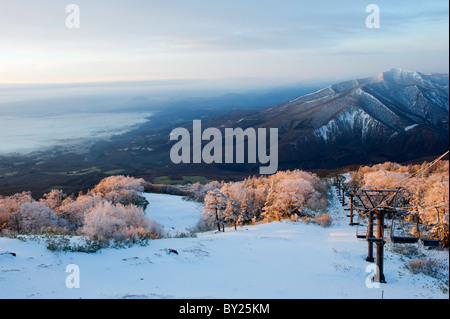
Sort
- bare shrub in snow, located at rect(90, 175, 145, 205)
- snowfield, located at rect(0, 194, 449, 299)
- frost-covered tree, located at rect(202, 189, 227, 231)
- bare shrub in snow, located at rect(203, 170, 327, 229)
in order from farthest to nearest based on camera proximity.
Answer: bare shrub in snow, located at rect(90, 175, 145, 205) → bare shrub in snow, located at rect(203, 170, 327, 229) → frost-covered tree, located at rect(202, 189, 227, 231) → snowfield, located at rect(0, 194, 449, 299)

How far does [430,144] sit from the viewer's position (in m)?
188

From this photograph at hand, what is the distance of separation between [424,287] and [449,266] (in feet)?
17.2

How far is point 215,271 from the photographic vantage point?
619 inches

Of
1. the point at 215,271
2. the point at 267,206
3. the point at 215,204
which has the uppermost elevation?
the point at 215,271

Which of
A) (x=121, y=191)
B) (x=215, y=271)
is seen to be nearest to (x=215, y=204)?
Answer: (x=215, y=271)

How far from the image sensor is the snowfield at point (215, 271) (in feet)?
39.9

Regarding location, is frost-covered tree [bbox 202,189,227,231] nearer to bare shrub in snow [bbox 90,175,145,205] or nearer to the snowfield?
the snowfield

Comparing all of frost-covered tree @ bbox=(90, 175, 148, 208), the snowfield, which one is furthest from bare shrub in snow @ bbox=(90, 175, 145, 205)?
the snowfield

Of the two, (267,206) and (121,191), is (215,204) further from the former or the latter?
(121,191)

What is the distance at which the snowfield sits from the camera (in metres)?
12.2

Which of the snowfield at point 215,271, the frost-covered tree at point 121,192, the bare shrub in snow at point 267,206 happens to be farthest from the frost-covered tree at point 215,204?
the frost-covered tree at point 121,192

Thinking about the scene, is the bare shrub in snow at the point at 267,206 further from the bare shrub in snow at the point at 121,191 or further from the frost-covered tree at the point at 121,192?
the bare shrub in snow at the point at 121,191
